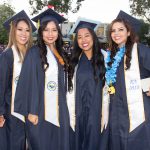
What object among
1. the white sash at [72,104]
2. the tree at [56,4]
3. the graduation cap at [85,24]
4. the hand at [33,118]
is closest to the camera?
the hand at [33,118]

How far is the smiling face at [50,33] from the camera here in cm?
408

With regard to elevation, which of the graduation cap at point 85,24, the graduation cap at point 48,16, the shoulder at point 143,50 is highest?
the graduation cap at point 48,16

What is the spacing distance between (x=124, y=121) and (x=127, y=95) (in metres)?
0.31

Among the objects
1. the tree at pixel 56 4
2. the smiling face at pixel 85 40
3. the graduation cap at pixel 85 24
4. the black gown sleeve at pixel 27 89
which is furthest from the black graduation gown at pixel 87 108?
the tree at pixel 56 4

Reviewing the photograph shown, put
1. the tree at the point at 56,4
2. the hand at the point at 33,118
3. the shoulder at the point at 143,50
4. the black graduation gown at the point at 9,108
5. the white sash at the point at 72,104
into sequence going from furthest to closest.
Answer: the tree at the point at 56,4, the white sash at the point at 72,104, the black graduation gown at the point at 9,108, the shoulder at the point at 143,50, the hand at the point at 33,118

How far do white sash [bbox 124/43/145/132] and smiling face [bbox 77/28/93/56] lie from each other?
0.56 metres

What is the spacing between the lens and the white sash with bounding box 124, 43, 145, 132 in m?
4.07

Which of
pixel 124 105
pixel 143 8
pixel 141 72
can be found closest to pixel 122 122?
pixel 124 105

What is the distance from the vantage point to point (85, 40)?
429 cm

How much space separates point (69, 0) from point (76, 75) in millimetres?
20396

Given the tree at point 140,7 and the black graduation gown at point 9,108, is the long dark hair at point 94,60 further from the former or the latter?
the tree at point 140,7

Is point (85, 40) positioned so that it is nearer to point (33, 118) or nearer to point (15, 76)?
point (15, 76)

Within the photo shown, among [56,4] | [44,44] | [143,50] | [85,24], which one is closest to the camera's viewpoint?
[143,50]

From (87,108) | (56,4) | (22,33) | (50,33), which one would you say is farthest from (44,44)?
(56,4)
